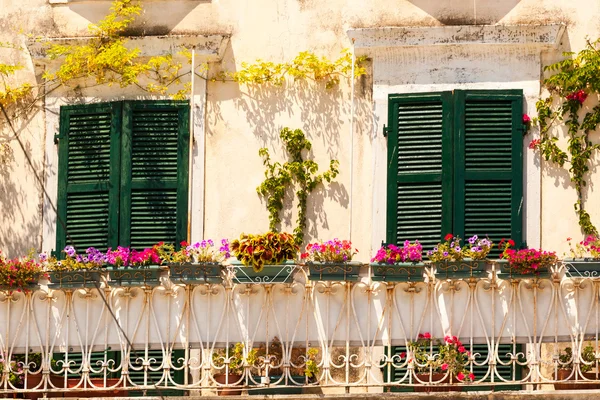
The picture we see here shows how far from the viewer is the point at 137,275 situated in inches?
562

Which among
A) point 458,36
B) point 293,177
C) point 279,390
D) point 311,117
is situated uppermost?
point 458,36

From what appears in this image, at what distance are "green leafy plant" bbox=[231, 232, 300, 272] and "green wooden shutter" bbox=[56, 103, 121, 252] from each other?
1951mm

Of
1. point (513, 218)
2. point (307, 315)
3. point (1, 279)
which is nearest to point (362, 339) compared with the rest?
point (307, 315)

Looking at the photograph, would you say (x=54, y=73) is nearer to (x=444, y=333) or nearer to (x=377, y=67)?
(x=377, y=67)

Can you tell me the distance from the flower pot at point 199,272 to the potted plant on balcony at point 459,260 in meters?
1.75

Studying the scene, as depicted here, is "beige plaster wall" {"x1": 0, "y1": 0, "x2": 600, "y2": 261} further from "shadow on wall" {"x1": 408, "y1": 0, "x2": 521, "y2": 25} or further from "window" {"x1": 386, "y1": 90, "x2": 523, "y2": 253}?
"window" {"x1": 386, "y1": 90, "x2": 523, "y2": 253}

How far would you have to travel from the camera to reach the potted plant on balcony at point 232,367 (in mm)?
13992

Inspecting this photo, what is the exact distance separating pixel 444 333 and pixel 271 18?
12.0ft

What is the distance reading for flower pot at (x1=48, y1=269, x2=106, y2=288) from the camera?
1434cm

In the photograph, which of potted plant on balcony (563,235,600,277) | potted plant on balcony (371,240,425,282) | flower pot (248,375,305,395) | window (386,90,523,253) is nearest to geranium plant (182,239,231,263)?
flower pot (248,375,305,395)

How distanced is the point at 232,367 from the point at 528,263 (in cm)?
255

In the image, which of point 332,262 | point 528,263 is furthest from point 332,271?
point 528,263

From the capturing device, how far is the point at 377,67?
51.3 ft

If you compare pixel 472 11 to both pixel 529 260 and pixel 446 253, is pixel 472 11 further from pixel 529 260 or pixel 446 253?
pixel 529 260
